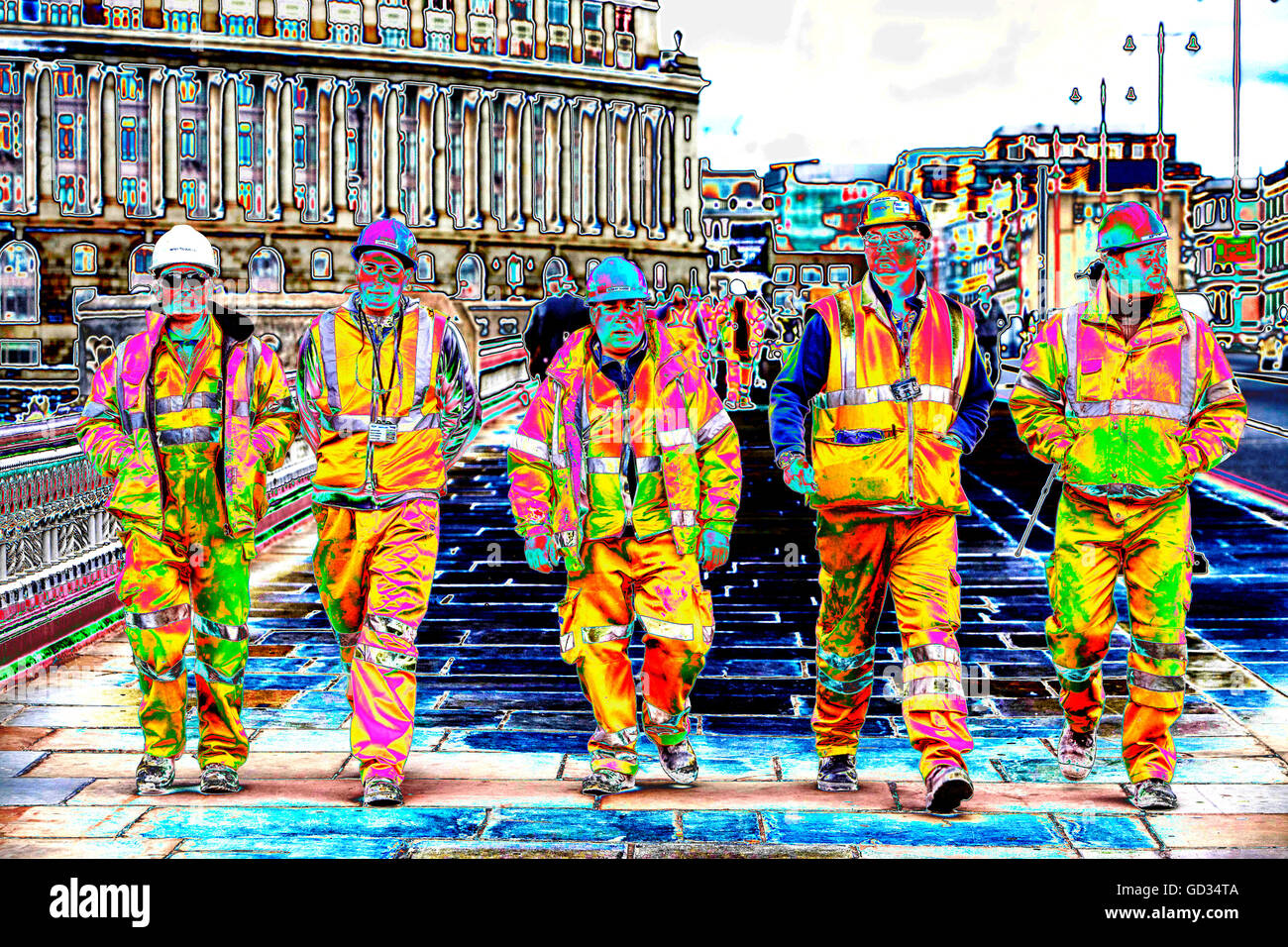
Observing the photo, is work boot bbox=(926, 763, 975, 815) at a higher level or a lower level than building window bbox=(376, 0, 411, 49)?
lower

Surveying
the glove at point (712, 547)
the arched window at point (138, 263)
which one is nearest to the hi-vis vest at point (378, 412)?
the glove at point (712, 547)

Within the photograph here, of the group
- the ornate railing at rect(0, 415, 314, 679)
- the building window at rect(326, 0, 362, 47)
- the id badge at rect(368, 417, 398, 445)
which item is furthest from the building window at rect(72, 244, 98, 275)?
the id badge at rect(368, 417, 398, 445)

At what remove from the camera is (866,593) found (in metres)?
5.59

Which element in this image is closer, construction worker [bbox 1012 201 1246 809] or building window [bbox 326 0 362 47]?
construction worker [bbox 1012 201 1246 809]

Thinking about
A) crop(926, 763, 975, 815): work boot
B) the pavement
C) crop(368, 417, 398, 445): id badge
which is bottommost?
the pavement

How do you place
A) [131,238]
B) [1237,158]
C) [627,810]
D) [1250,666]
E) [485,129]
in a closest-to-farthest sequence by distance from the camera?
1. [627,810]
2. [1250,666]
3. [1237,158]
4. [131,238]
5. [485,129]

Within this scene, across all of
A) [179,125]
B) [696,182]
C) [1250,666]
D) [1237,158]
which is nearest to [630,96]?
[696,182]

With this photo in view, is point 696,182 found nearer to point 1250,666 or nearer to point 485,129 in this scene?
point 485,129

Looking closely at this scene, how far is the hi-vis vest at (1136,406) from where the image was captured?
548 centimetres

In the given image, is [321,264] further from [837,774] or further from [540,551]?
[837,774]

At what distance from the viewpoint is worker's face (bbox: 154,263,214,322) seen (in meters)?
5.77

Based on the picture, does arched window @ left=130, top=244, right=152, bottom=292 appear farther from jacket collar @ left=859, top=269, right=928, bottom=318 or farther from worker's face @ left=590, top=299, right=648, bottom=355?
jacket collar @ left=859, top=269, right=928, bottom=318

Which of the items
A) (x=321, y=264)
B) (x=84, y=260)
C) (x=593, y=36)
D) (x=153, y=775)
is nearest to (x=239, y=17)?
(x=321, y=264)

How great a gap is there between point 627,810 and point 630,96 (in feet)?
207
